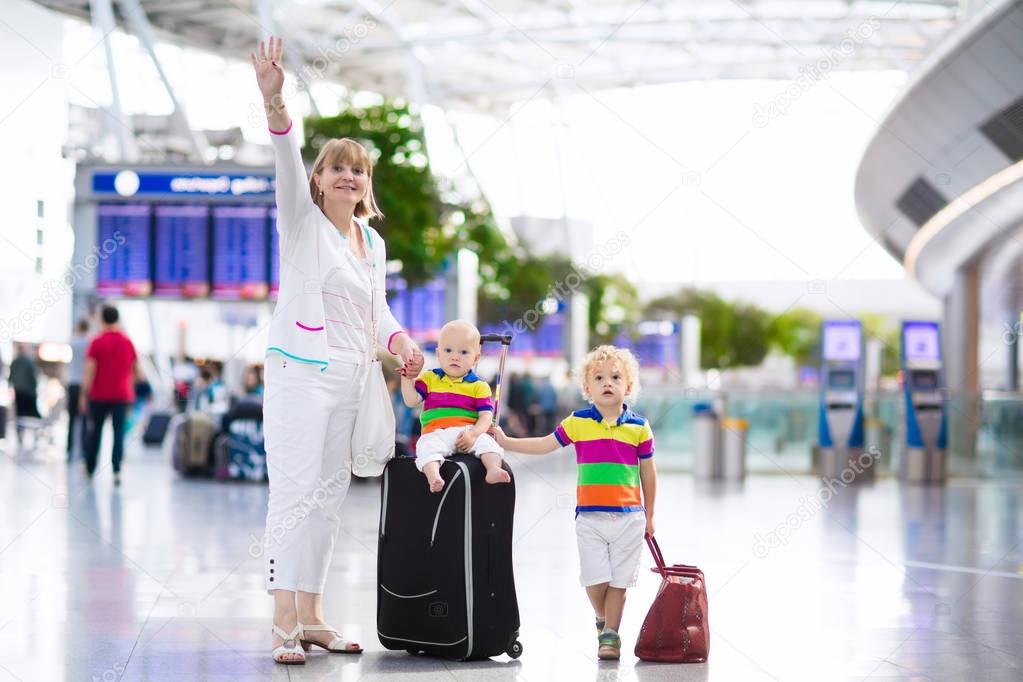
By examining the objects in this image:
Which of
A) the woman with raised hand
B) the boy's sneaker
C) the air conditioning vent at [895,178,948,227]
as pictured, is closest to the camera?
the woman with raised hand

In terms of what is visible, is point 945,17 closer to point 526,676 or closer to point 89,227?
point 89,227

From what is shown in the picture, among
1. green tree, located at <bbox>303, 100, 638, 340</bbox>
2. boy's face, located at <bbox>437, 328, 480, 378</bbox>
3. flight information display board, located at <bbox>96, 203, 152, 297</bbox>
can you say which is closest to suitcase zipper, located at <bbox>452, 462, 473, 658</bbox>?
boy's face, located at <bbox>437, 328, 480, 378</bbox>

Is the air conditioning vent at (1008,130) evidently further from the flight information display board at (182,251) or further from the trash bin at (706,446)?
the flight information display board at (182,251)

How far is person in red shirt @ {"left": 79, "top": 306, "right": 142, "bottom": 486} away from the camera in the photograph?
475 inches

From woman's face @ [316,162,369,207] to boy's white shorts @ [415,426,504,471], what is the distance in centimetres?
88

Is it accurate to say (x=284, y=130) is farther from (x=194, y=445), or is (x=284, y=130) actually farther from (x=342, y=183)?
(x=194, y=445)

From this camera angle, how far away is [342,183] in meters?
4.52

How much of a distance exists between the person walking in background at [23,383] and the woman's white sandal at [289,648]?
14.0 meters

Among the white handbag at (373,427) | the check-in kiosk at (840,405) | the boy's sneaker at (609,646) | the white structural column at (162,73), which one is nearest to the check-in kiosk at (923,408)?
the check-in kiosk at (840,405)

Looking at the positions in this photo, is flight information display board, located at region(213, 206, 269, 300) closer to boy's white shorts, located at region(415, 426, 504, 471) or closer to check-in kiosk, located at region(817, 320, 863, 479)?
check-in kiosk, located at region(817, 320, 863, 479)

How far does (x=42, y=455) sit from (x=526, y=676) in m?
13.8

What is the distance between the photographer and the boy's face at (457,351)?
461cm

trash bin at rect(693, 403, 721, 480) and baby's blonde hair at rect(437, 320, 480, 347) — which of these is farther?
trash bin at rect(693, 403, 721, 480)

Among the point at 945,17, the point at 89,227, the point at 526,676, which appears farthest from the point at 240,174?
the point at 945,17
